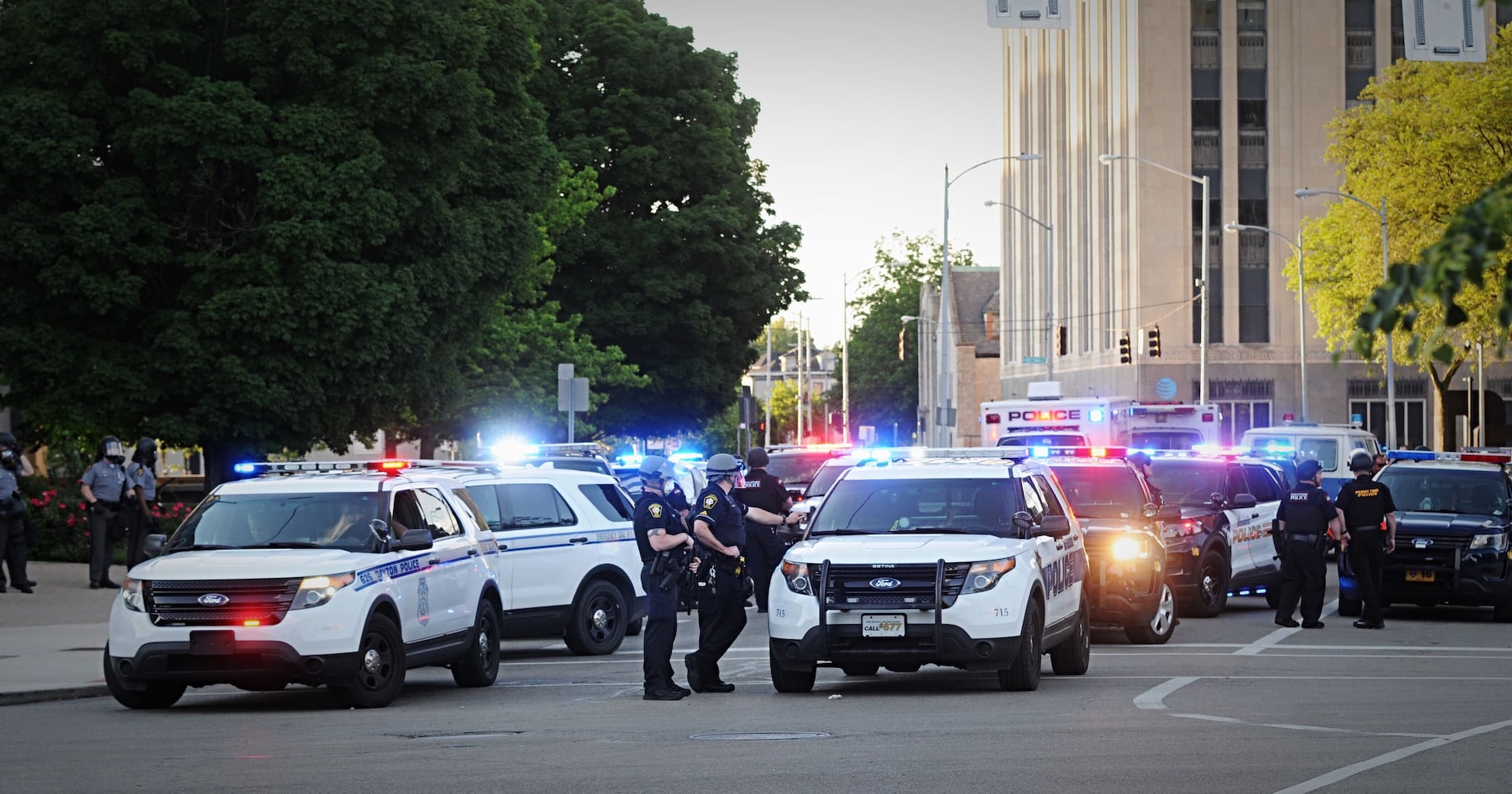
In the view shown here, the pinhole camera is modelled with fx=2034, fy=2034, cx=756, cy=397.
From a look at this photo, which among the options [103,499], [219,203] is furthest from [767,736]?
[219,203]

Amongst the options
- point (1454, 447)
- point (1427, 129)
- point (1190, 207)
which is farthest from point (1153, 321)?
point (1427, 129)

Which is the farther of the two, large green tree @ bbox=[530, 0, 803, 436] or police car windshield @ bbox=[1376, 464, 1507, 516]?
large green tree @ bbox=[530, 0, 803, 436]

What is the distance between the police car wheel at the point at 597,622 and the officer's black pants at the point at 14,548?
330 inches

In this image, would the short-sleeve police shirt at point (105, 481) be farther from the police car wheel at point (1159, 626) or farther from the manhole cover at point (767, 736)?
the manhole cover at point (767, 736)

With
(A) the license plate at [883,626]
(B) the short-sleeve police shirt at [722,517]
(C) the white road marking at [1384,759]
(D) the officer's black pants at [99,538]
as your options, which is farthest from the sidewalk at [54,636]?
(C) the white road marking at [1384,759]

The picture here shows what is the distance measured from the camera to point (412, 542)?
1499 cm

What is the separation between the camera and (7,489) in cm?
2419

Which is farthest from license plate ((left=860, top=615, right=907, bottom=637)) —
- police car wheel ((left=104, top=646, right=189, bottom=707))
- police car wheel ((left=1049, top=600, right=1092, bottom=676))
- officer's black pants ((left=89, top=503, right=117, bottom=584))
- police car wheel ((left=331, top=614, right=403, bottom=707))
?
officer's black pants ((left=89, top=503, right=117, bottom=584))

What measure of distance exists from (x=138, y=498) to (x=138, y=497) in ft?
0.03

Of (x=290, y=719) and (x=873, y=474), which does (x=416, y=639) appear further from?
(x=873, y=474)

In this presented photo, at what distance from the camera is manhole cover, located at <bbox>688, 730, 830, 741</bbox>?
12.3m

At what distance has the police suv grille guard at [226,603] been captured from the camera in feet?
46.4

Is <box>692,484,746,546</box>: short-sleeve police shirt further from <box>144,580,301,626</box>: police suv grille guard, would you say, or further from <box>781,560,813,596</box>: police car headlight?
<box>144,580,301,626</box>: police suv grille guard

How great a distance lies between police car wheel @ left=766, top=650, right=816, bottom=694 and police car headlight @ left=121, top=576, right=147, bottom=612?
14.9 ft
